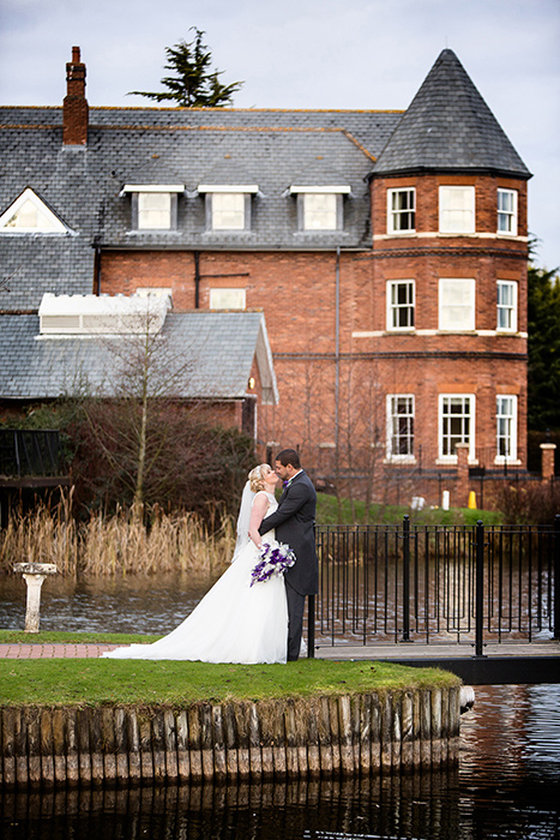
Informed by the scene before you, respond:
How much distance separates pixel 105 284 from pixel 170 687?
102 feet

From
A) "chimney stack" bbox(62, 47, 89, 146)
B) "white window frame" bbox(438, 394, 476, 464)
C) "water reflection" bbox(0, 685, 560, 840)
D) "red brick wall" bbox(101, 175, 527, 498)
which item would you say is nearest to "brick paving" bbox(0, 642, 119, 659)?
"water reflection" bbox(0, 685, 560, 840)

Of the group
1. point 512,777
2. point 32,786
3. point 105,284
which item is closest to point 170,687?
point 32,786

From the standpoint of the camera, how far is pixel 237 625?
12.2m

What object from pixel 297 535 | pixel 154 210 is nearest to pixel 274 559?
pixel 297 535

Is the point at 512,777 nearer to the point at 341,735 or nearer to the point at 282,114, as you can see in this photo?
the point at 341,735

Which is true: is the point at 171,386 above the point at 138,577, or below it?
above

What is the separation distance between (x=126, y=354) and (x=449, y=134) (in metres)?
14.0

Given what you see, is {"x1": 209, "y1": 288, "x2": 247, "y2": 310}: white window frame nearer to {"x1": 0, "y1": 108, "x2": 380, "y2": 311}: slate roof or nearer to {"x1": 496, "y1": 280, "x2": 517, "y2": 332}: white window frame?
{"x1": 0, "y1": 108, "x2": 380, "y2": 311}: slate roof

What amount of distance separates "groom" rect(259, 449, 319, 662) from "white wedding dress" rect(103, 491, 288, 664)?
0.13m

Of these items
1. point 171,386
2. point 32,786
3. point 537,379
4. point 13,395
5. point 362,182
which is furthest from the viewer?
point 537,379

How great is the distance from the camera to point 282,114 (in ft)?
148

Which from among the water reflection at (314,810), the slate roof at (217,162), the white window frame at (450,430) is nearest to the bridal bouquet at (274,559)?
the water reflection at (314,810)

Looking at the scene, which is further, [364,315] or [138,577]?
[364,315]

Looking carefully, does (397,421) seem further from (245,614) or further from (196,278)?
(245,614)
